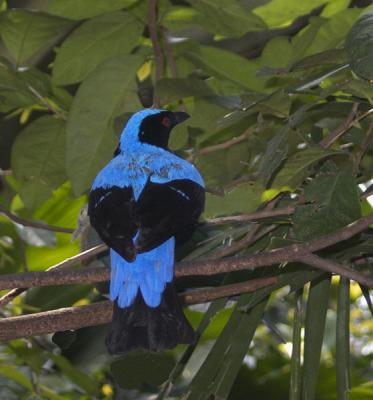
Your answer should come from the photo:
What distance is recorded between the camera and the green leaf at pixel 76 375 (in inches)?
133

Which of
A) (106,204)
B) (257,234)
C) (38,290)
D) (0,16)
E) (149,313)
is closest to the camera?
(149,313)

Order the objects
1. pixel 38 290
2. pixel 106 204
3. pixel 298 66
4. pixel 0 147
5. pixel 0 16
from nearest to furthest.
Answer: pixel 106 204 → pixel 298 66 → pixel 0 16 → pixel 38 290 → pixel 0 147

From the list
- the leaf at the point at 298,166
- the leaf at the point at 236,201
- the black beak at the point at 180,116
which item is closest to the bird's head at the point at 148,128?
the black beak at the point at 180,116

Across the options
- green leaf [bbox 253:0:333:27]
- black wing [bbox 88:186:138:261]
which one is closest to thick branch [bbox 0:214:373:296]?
black wing [bbox 88:186:138:261]

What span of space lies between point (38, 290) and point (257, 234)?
0.98 meters


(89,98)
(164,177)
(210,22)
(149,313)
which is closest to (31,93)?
(89,98)

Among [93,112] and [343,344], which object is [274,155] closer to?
[343,344]

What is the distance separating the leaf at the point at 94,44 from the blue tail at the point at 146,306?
3.19ft

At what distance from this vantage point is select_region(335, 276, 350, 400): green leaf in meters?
2.48

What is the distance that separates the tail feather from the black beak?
898 mm

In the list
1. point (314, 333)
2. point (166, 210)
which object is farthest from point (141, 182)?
point (314, 333)

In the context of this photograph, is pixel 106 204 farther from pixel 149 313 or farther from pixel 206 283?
pixel 206 283

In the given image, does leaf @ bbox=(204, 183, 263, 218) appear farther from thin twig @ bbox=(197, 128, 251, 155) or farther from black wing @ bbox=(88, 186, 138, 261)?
black wing @ bbox=(88, 186, 138, 261)

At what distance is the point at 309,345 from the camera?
2.61 m
